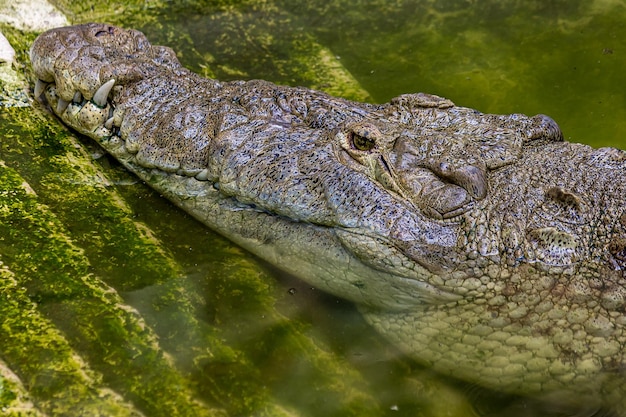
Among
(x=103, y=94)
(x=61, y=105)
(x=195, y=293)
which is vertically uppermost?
(x=103, y=94)

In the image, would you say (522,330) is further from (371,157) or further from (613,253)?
(371,157)

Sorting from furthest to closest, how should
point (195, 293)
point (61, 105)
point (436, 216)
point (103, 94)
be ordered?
point (61, 105) < point (103, 94) < point (195, 293) < point (436, 216)

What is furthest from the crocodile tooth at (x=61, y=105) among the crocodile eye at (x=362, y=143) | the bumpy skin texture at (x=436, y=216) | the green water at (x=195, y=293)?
the crocodile eye at (x=362, y=143)

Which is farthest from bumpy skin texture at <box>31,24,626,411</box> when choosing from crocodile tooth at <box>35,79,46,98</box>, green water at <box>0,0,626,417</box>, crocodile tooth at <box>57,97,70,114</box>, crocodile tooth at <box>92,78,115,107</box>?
crocodile tooth at <box>35,79,46,98</box>

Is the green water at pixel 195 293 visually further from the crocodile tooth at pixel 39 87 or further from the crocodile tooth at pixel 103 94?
the crocodile tooth at pixel 103 94

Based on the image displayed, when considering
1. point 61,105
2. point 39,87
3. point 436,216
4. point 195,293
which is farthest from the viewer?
point 39,87

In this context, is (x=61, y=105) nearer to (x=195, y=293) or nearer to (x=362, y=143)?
(x=195, y=293)

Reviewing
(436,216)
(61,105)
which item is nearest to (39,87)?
(61,105)
